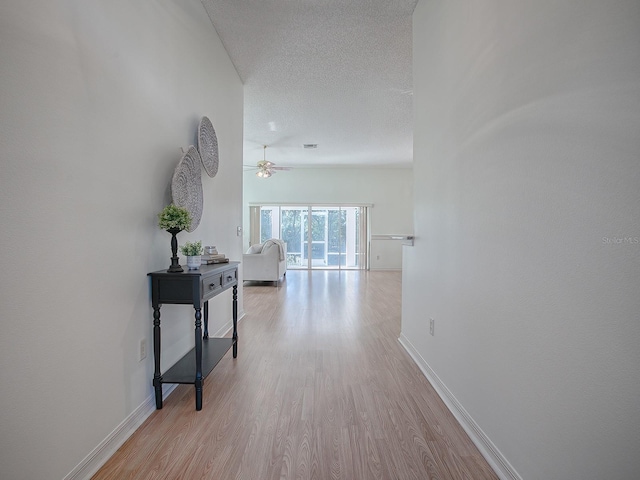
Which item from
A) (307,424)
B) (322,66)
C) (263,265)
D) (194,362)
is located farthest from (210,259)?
(263,265)

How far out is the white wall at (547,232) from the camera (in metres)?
0.86

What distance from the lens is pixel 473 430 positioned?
1.65 m

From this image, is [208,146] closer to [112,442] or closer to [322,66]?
[322,66]

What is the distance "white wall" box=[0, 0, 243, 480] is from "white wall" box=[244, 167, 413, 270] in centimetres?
705

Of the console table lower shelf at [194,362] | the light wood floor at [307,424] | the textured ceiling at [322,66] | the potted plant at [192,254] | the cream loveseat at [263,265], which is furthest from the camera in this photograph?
the cream loveseat at [263,265]

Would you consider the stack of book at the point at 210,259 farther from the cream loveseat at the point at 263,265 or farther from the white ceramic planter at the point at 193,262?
the cream loveseat at the point at 263,265

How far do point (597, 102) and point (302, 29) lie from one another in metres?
2.86

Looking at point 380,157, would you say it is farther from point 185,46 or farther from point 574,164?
point 574,164

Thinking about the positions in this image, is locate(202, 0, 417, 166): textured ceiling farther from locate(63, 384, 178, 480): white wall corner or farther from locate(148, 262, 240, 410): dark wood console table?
locate(63, 384, 178, 480): white wall corner

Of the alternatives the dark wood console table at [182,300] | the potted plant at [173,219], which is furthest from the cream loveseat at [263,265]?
the potted plant at [173,219]

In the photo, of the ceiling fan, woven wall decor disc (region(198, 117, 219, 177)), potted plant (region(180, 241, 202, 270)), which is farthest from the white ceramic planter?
the ceiling fan

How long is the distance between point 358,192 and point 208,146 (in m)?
6.88

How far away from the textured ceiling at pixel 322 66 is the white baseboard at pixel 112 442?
122 inches

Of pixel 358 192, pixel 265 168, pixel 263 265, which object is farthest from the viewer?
pixel 358 192
